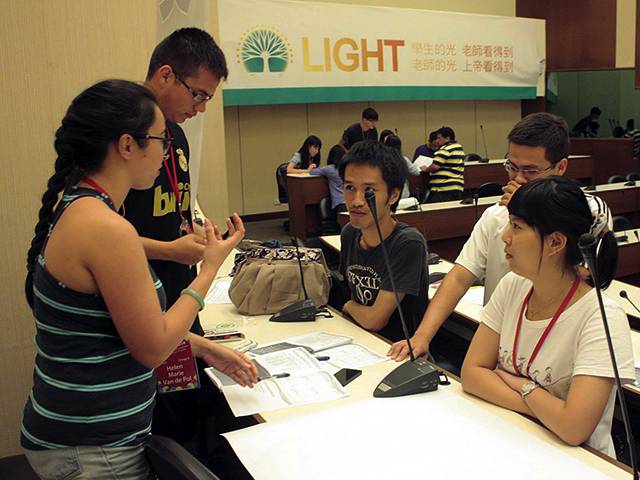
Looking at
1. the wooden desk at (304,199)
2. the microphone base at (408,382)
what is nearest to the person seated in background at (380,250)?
the microphone base at (408,382)

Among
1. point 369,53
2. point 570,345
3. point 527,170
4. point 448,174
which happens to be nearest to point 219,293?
point 527,170

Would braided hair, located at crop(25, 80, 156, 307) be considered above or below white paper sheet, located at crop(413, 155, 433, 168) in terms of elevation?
above

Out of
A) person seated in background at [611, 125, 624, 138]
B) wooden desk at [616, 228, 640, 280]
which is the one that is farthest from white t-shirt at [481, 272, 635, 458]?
person seated in background at [611, 125, 624, 138]

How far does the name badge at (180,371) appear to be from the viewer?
64.1 inches

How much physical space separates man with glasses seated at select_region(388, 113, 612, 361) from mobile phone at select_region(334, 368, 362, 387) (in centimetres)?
28

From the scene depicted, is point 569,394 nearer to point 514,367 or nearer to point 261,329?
point 514,367

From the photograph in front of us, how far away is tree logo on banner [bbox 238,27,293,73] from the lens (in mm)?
7977

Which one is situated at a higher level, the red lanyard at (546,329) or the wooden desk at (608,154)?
the wooden desk at (608,154)

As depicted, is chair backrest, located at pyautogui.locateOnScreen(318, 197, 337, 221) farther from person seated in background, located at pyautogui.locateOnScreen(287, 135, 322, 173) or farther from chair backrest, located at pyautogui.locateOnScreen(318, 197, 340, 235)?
person seated in background, located at pyautogui.locateOnScreen(287, 135, 322, 173)

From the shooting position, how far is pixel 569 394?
134 centimetres

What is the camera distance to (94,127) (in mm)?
1164

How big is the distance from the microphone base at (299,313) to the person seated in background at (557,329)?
80 centimetres

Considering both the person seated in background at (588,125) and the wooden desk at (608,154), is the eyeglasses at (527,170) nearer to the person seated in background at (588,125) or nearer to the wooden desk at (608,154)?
the wooden desk at (608,154)

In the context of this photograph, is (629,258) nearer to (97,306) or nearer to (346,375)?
(346,375)
